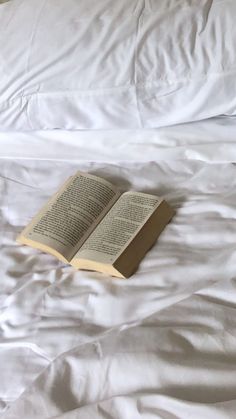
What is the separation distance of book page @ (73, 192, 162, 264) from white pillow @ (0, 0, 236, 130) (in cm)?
22

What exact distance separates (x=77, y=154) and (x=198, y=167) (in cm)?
26

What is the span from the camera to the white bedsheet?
70 cm

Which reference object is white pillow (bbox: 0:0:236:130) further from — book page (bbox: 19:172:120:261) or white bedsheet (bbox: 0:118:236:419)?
book page (bbox: 19:172:120:261)

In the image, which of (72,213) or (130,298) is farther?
(72,213)

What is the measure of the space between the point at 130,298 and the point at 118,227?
15cm

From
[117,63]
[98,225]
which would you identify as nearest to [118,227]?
[98,225]

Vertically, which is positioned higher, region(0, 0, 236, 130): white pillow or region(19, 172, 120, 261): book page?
region(0, 0, 236, 130): white pillow

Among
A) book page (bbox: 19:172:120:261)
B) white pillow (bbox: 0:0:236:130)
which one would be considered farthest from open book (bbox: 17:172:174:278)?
white pillow (bbox: 0:0:236:130)

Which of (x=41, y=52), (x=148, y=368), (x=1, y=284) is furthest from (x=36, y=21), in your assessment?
(x=148, y=368)

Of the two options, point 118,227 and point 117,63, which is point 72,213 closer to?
point 118,227

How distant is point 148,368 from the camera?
712 mm

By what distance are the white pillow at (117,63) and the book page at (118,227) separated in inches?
8.7

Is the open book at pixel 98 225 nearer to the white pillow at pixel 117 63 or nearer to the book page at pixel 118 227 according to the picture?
the book page at pixel 118 227

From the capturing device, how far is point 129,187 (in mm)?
1124
